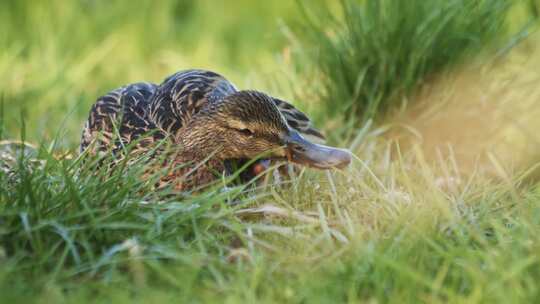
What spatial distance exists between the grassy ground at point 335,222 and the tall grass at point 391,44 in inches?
2.3

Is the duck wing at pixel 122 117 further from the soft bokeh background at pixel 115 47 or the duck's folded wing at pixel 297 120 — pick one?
the soft bokeh background at pixel 115 47

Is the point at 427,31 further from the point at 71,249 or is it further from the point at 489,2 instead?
the point at 71,249

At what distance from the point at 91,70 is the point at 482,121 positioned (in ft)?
9.81

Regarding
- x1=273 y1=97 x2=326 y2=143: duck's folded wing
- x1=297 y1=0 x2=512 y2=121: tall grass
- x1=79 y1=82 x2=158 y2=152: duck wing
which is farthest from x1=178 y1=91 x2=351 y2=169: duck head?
x1=297 y1=0 x2=512 y2=121: tall grass

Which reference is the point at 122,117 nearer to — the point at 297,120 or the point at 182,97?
the point at 182,97

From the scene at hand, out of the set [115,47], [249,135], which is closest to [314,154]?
[249,135]

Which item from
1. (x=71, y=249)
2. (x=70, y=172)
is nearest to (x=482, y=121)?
(x=70, y=172)

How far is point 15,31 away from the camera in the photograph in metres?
7.19

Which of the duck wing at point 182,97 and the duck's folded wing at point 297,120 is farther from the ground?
the duck wing at point 182,97

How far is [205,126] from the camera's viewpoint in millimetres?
4438

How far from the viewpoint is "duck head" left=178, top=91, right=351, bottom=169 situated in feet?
13.6

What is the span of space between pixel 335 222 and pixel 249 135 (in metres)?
0.91

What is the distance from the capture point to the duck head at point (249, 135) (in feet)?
13.6

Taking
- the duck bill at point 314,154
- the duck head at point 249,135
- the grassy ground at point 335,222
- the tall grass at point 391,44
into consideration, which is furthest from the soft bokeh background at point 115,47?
the duck bill at point 314,154
